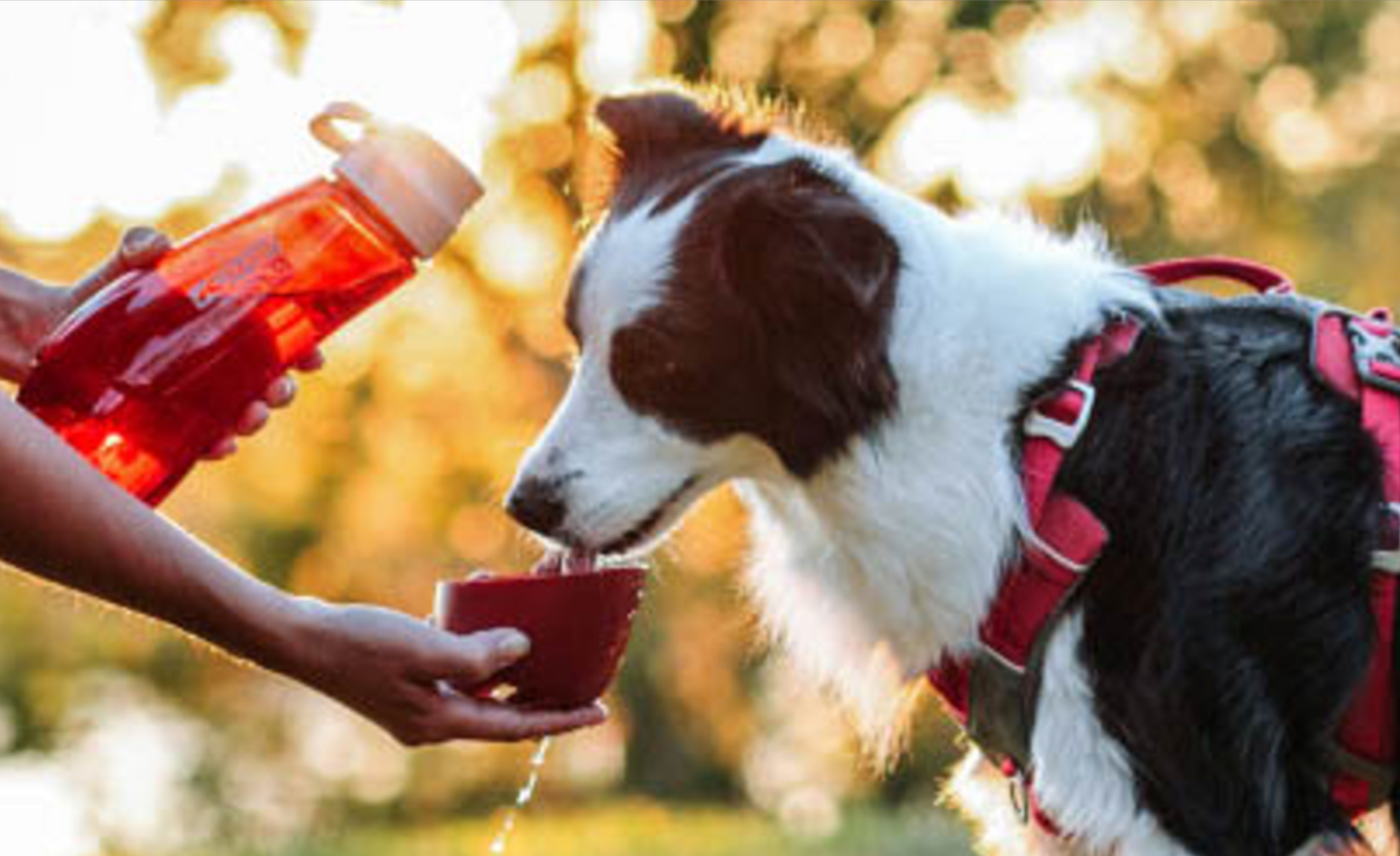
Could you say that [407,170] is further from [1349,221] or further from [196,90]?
[1349,221]

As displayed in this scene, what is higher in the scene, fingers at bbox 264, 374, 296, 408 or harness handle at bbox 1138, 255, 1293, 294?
harness handle at bbox 1138, 255, 1293, 294

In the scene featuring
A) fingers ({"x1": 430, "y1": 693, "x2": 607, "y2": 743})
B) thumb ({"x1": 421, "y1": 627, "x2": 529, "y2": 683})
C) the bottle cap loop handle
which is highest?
the bottle cap loop handle

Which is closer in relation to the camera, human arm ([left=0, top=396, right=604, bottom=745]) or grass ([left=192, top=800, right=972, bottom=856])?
human arm ([left=0, top=396, right=604, bottom=745])

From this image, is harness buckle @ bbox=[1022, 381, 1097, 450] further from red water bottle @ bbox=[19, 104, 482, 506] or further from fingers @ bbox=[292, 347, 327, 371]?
fingers @ bbox=[292, 347, 327, 371]

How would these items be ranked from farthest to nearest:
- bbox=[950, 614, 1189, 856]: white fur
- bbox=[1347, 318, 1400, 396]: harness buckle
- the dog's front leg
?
the dog's front leg, bbox=[1347, 318, 1400, 396]: harness buckle, bbox=[950, 614, 1189, 856]: white fur

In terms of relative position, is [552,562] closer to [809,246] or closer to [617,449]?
[617,449]

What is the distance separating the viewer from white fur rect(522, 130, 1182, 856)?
2816 millimetres

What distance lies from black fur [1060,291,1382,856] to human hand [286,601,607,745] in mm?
833

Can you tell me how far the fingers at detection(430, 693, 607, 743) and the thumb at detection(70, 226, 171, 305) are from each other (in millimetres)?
855

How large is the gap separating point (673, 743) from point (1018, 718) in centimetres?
1682

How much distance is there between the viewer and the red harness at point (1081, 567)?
2.78 metres

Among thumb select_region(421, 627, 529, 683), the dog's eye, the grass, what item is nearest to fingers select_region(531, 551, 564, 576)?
the dog's eye

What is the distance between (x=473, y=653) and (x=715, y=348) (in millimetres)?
674

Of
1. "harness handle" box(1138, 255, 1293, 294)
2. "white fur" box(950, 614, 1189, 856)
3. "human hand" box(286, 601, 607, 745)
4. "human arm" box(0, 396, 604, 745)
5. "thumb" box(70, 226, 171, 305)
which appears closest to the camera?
"human arm" box(0, 396, 604, 745)
